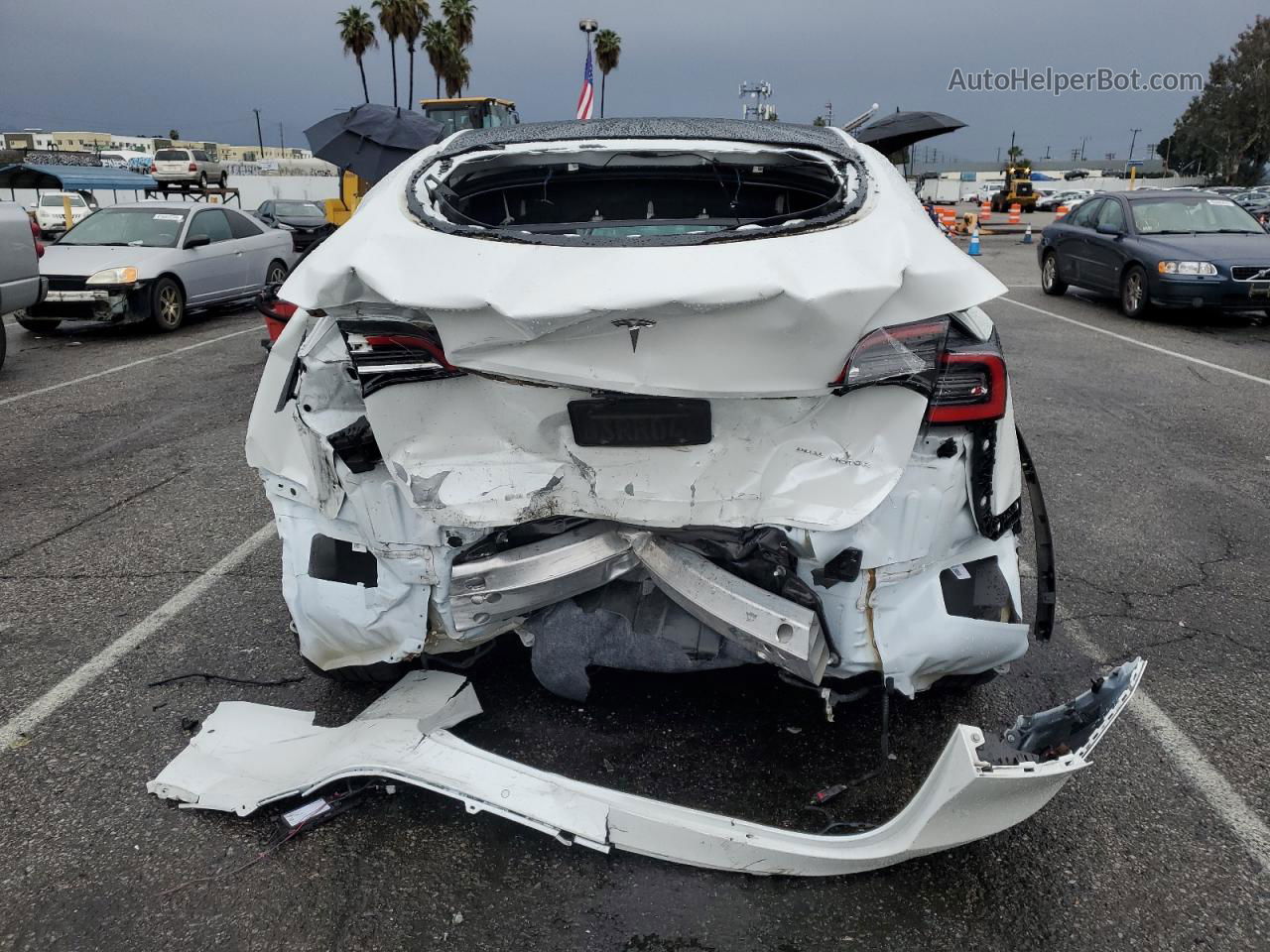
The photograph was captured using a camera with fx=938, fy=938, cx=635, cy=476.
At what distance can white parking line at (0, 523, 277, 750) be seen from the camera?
312cm

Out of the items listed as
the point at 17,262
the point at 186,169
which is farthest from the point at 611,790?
the point at 186,169

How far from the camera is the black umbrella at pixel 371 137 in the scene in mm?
4766

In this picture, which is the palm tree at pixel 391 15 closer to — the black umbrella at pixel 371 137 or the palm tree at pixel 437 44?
the palm tree at pixel 437 44

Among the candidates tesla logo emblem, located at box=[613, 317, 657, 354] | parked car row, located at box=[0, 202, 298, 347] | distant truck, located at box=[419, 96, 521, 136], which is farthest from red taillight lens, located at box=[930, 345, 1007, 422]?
distant truck, located at box=[419, 96, 521, 136]

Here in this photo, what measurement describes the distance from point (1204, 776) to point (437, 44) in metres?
55.2

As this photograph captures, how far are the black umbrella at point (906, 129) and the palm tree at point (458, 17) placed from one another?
53237 mm

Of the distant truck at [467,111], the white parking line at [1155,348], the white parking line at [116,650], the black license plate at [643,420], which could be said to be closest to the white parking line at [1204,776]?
the black license plate at [643,420]

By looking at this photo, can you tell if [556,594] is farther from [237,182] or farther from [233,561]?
[237,182]

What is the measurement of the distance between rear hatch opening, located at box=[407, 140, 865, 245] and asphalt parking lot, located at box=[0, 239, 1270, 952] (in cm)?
158

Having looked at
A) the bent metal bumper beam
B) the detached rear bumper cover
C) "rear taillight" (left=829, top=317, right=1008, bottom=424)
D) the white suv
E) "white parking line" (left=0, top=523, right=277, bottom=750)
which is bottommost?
"white parking line" (left=0, top=523, right=277, bottom=750)

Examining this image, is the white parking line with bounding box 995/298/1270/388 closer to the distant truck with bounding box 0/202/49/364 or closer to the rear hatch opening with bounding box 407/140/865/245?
the rear hatch opening with bounding box 407/140/865/245

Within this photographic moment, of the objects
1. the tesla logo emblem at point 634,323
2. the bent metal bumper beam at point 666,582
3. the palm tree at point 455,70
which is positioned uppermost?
the palm tree at point 455,70

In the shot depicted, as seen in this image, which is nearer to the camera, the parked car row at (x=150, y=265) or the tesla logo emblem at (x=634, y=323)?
the tesla logo emblem at (x=634, y=323)

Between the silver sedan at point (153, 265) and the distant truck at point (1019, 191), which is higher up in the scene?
the distant truck at point (1019, 191)
